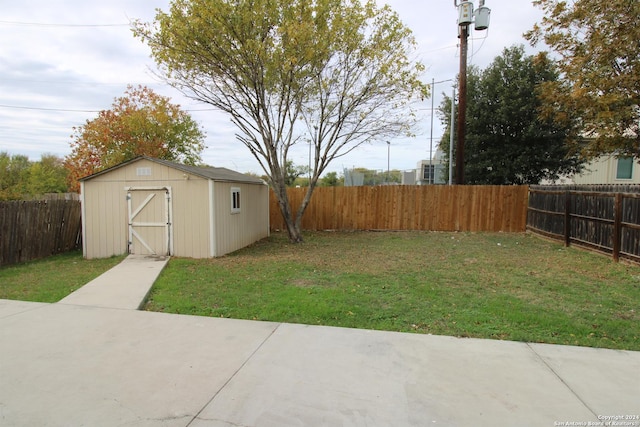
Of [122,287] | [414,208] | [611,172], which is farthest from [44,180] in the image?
[611,172]

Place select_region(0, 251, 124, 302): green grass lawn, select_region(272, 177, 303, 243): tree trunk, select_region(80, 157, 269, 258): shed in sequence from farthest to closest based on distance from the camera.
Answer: select_region(272, 177, 303, 243): tree trunk < select_region(80, 157, 269, 258): shed < select_region(0, 251, 124, 302): green grass lawn

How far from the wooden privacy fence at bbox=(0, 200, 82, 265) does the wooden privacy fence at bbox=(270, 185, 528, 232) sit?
7174mm

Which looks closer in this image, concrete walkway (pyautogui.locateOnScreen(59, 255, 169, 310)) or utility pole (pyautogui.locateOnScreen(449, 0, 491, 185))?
concrete walkway (pyautogui.locateOnScreen(59, 255, 169, 310))

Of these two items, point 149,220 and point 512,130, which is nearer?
point 149,220

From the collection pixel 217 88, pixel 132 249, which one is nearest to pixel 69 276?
pixel 132 249

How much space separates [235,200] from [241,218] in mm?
696

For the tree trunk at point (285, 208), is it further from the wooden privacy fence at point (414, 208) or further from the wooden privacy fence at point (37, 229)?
the wooden privacy fence at point (37, 229)

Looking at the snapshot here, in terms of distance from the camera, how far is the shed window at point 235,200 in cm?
1036

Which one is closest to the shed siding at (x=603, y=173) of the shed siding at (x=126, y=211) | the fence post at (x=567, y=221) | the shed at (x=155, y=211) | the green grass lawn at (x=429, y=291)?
the fence post at (x=567, y=221)

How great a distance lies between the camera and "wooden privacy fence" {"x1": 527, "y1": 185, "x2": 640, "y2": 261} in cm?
776

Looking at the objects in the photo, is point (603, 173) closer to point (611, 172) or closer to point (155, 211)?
point (611, 172)

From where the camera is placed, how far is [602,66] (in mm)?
8984

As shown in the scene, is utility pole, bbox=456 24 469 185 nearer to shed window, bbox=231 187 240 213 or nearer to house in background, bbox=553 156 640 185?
house in background, bbox=553 156 640 185

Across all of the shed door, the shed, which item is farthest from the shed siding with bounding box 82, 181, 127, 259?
the shed door
